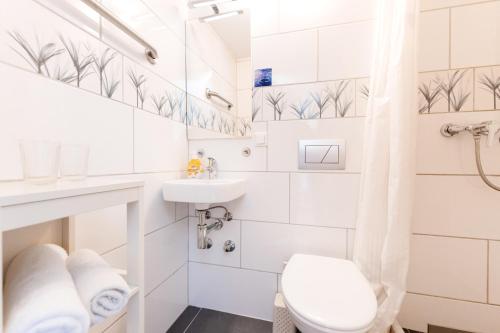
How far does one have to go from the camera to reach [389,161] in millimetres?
993

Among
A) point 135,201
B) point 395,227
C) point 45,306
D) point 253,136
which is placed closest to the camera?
point 45,306

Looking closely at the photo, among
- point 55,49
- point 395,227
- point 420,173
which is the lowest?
point 395,227

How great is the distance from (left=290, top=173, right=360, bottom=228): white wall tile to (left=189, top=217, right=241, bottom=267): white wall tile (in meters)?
0.36

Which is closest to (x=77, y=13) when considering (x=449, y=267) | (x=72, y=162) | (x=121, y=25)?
(x=121, y=25)

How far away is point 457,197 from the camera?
3.50 ft

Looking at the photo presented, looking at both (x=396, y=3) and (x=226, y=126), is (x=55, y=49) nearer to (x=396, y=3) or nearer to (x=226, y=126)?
(x=226, y=126)

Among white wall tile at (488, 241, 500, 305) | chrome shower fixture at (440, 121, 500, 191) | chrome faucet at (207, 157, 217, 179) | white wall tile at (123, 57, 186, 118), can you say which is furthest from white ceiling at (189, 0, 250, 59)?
white wall tile at (488, 241, 500, 305)

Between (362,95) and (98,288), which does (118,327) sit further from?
(362,95)

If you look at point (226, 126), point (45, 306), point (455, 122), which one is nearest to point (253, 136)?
point (226, 126)

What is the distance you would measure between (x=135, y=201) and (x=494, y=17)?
167 cm

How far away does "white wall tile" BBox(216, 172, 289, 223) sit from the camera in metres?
1.29

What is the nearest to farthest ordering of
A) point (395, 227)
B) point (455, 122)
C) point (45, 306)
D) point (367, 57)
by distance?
point (45, 306) → point (395, 227) → point (455, 122) → point (367, 57)

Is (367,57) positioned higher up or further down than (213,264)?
higher up

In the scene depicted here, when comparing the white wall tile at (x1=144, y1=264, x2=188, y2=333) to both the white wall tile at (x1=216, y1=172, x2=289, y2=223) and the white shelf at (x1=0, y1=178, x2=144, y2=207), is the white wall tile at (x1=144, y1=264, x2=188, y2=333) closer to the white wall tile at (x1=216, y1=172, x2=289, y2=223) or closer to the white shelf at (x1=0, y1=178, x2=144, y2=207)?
the white wall tile at (x1=216, y1=172, x2=289, y2=223)
